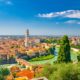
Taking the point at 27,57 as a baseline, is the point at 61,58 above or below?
above

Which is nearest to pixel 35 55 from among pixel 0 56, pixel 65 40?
pixel 0 56

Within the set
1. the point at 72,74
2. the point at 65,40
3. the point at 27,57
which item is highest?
the point at 65,40

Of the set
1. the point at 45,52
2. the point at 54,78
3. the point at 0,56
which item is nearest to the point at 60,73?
the point at 54,78

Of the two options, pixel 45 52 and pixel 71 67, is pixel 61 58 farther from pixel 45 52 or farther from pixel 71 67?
pixel 45 52

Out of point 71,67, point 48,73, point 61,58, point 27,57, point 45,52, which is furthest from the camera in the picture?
point 45,52

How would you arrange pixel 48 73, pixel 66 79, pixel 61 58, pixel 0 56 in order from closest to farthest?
pixel 66 79 → pixel 48 73 → pixel 61 58 → pixel 0 56

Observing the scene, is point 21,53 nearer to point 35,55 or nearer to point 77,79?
point 35,55

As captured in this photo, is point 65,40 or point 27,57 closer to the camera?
point 65,40

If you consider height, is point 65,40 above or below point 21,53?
above

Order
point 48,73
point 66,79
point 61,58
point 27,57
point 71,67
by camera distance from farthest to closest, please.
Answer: point 27,57 < point 61,58 < point 48,73 < point 71,67 < point 66,79
